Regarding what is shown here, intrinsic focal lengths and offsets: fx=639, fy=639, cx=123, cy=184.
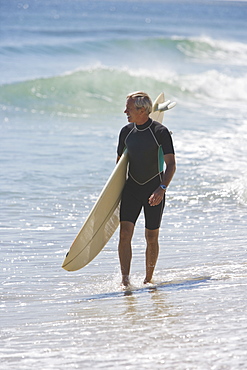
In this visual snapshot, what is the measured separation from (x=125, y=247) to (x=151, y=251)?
0.25 meters

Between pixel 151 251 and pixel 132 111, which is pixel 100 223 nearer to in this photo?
pixel 151 251

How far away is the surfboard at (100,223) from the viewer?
17.1ft

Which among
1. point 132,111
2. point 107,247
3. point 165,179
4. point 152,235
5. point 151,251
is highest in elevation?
point 132,111

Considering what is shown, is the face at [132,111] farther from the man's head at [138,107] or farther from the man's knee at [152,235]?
the man's knee at [152,235]

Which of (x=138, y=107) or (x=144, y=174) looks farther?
(x=144, y=174)

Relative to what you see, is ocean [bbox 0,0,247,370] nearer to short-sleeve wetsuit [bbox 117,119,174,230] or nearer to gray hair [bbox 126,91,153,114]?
short-sleeve wetsuit [bbox 117,119,174,230]

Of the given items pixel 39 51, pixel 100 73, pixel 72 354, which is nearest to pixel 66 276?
pixel 72 354

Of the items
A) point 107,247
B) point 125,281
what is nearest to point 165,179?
point 125,281

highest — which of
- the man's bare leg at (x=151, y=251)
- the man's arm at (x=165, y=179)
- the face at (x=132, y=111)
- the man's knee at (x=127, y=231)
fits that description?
the face at (x=132, y=111)

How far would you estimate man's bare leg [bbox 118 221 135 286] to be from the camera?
5168mm

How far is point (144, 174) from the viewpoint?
5.17 meters

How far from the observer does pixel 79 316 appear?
14.4ft

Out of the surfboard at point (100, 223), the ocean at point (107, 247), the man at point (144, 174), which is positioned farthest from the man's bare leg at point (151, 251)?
the surfboard at point (100, 223)

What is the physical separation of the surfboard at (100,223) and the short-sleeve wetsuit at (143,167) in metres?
0.08
